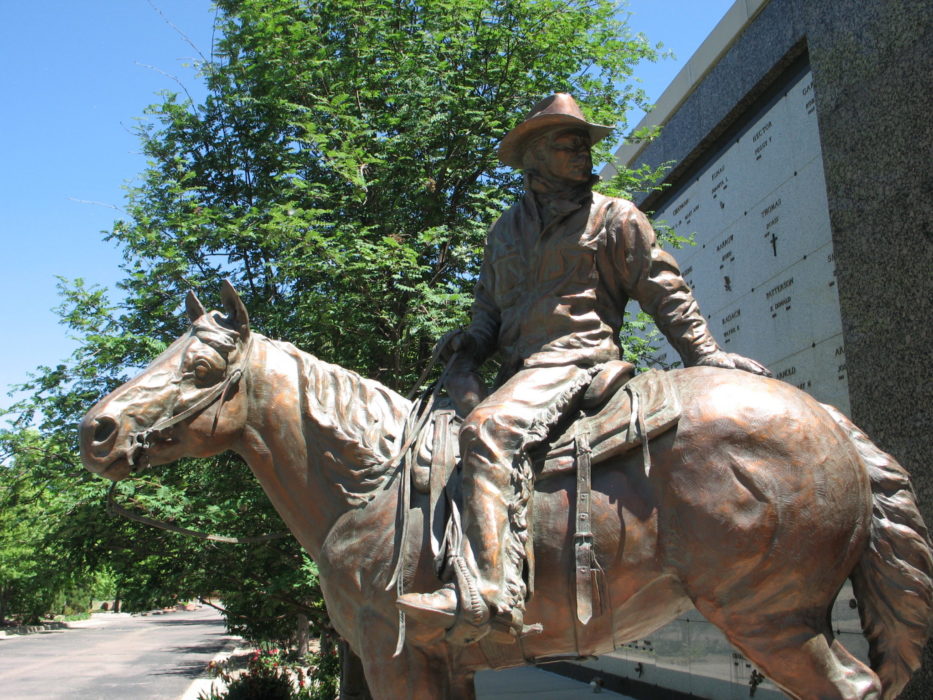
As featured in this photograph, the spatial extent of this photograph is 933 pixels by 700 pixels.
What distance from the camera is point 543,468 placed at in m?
3.21

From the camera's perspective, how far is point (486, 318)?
399 centimetres

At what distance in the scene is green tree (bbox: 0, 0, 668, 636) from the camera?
739 centimetres

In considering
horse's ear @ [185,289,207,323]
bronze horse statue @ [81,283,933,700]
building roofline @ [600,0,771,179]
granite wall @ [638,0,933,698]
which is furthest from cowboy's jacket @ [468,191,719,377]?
building roofline @ [600,0,771,179]

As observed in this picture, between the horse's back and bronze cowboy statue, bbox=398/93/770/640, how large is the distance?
1.17ft

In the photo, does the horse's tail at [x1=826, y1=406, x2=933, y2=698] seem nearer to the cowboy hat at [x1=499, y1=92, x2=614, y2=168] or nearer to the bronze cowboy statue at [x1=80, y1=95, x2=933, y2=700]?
the bronze cowboy statue at [x1=80, y1=95, x2=933, y2=700]

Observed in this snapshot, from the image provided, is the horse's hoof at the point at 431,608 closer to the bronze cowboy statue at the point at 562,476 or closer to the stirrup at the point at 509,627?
the bronze cowboy statue at the point at 562,476

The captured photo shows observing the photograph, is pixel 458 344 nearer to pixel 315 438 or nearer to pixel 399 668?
pixel 315 438

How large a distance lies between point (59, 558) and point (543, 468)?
22.9 ft

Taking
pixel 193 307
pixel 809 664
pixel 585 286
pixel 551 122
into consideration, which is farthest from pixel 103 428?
pixel 809 664

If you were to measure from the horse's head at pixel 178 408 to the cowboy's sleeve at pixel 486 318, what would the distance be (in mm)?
1069

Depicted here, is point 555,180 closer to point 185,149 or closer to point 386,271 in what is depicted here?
point 386,271

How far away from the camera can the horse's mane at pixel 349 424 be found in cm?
344

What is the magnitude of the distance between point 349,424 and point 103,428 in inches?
39.7

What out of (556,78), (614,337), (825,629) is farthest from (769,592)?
(556,78)
